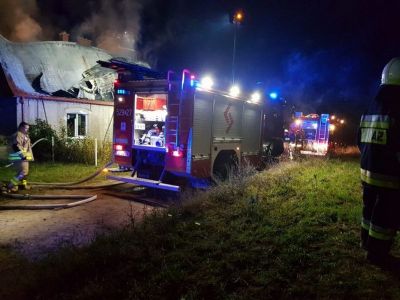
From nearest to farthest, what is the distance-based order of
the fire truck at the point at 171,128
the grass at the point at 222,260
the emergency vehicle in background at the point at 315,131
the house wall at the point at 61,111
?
the grass at the point at 222,260 → the fire truck at the point at 171,128 → the house wall at the point at 61,111 → the emergency vehicle in background at the point at 315,131

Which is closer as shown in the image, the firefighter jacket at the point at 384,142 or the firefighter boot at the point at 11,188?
the firefighter jacket at the point at 384,142

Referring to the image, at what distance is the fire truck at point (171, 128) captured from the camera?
6977 millimetres

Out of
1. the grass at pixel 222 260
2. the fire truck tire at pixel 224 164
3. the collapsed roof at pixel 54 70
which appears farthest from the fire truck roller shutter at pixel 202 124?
the collapsed roof at pixel 54 70

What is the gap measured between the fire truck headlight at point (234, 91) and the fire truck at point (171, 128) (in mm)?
146

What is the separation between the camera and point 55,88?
51.2 feet

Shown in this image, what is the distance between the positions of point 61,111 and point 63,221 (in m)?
10.3

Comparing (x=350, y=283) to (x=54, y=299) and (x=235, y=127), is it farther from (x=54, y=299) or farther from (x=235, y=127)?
(x=235, y=127)

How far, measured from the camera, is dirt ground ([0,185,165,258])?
468cm

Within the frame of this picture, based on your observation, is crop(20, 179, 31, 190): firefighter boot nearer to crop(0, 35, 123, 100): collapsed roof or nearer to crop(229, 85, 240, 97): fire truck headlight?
crop(229, 85, 240, 97): fire truck headlight

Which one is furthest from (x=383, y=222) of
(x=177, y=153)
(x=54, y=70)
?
(x=54, y=70)

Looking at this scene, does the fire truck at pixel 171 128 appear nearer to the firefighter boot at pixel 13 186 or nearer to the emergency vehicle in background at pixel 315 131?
the firefighter boot at pixel 13 186

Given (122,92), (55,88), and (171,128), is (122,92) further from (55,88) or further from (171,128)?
(55,88)

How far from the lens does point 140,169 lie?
7879 mm

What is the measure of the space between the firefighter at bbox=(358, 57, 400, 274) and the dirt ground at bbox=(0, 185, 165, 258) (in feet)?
9.47
